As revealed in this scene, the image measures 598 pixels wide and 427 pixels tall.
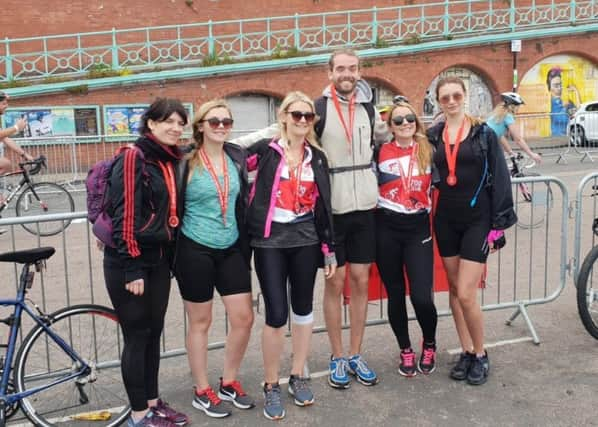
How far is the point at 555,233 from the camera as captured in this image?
9.08 m

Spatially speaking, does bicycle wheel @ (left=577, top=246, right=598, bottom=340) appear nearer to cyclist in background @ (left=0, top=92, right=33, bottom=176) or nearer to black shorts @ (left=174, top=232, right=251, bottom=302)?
black shorts @ (left=174, top=232, right=251, bottom=302)

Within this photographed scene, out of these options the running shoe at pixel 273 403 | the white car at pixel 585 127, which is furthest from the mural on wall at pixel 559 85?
the running shoe at pixel 273 403

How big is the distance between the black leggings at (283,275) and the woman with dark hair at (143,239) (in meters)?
0.61

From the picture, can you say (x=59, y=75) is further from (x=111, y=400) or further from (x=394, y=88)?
(x=111, y=400)

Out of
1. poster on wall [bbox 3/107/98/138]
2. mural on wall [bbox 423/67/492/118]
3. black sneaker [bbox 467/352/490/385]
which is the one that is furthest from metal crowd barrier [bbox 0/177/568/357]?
mural on wall [bbox 423/67/492/118]

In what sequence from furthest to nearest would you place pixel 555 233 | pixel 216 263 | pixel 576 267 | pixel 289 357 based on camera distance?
pixel 555 233 → pixel 576 267 → pixel 289 357 → pixel 216 263

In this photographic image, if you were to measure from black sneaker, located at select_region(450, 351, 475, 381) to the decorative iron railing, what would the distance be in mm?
16475

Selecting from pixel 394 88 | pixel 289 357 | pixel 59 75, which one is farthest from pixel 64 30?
pixel 289 357

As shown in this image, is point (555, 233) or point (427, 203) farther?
point (555, 233)

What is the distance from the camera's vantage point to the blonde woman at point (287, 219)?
13.3 feet

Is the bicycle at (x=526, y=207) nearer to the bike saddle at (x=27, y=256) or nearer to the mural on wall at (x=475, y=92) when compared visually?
the bike saddle at (x=27, y=256)

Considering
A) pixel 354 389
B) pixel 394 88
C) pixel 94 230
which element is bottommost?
pixel 354 389

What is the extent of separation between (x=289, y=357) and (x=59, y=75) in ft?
53.2

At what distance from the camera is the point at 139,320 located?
3693 millimetres
